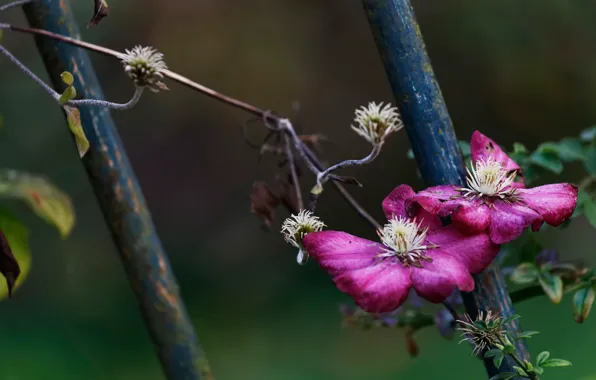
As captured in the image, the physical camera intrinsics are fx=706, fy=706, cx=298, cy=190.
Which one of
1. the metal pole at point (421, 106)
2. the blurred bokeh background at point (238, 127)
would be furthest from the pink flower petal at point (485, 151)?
the blurred bokeh background at point (238, 127)

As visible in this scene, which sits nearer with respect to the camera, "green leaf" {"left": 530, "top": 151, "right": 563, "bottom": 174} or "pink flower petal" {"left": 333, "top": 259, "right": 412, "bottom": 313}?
"pink flower petal" {"left": 333, "top": 259, "right": 412, "bottom": 313}

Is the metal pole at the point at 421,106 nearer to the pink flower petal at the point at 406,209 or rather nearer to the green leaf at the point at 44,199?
the pink flower petal at the point at 406,209

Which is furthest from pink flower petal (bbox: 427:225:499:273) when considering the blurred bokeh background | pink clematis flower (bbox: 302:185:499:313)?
the blurred bokeh background

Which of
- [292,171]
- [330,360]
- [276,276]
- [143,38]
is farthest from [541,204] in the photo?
[143,38]

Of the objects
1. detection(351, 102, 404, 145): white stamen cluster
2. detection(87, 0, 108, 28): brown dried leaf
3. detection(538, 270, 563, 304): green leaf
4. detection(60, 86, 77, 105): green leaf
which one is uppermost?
detection(87, 0, 108, 28): brown dried leaf

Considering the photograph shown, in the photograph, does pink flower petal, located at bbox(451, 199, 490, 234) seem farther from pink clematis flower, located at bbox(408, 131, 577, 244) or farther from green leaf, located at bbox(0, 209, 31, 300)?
green leaf, located at bbox(0, 209, 31, 300)

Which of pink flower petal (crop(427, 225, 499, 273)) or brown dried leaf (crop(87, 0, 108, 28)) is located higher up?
brown dried leaf (crop(87, 0, 108, 28))
